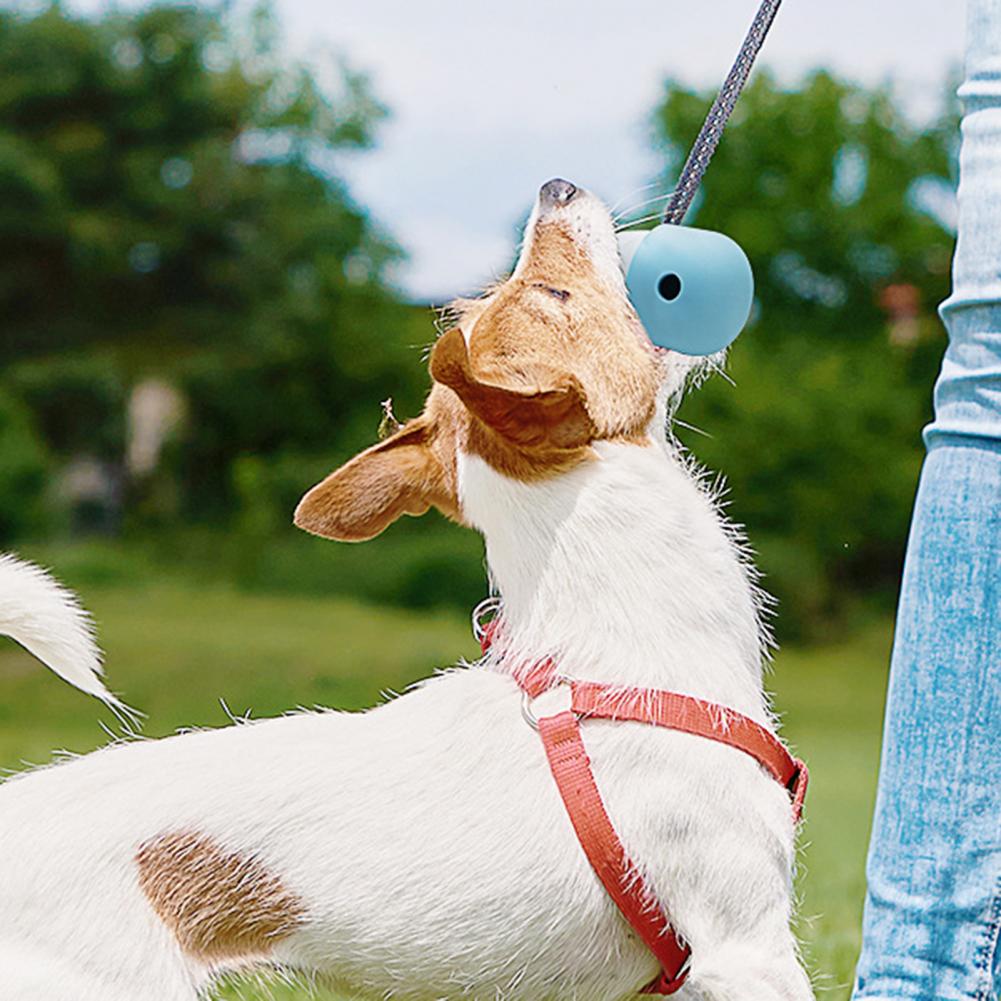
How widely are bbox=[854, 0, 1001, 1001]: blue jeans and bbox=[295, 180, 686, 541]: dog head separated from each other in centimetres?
50

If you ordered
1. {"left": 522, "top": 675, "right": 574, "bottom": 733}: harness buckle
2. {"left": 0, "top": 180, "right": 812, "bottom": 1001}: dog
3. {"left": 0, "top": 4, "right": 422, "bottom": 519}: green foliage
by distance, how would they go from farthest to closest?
{"left": 0, "top": 4, "right": 422, "bottom": 519}: green foliage → {"left": 522, "top": 675, "right": 574, "bottom": 733}: harness buckle → {"left": 0, "top": 180, "right": 812, "bottom": 1001}: dog

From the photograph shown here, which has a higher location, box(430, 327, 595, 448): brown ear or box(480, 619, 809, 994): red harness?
box(430, 327, 595, 448): brown ear

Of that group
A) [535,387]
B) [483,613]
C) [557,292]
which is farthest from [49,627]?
[557,292]

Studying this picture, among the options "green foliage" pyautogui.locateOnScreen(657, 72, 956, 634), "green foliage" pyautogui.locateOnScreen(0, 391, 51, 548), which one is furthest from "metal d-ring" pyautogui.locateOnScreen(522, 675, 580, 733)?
"green foliage" pyautogui.locateOnScreen(657, 72, 956, 634)

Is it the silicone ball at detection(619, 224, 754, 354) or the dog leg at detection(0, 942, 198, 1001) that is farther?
the silicone ball at detection(619, 224, 754, 354)

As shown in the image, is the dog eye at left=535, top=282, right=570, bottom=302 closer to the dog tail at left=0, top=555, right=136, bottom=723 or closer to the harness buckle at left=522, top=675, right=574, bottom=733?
the harness buckle at left=522, top=675, right=574, bottom=733

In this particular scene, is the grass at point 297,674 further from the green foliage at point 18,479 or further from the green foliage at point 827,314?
the green foliage at point 827,314

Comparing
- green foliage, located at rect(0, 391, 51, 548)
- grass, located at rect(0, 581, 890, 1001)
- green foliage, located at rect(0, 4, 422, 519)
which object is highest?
green foliage, located at rect(0, 4, 422, 519)

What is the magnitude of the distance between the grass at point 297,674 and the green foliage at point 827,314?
239 cm

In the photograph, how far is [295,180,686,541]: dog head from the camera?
2.19 metres

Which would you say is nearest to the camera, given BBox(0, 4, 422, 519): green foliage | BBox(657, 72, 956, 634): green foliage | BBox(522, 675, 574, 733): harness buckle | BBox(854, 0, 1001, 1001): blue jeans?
BBox(854, 0, 1001, 1001): blue jeans

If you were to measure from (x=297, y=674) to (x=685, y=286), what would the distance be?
661 inches

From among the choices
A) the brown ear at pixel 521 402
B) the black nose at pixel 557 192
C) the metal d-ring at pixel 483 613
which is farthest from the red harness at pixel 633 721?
the black nose at pixel 557 192

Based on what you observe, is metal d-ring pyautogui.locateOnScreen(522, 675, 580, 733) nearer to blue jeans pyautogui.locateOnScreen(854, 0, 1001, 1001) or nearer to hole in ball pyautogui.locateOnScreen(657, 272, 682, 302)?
blue jeans pyautogui.locateOnScreen(854, 0, 1001, 1001)
